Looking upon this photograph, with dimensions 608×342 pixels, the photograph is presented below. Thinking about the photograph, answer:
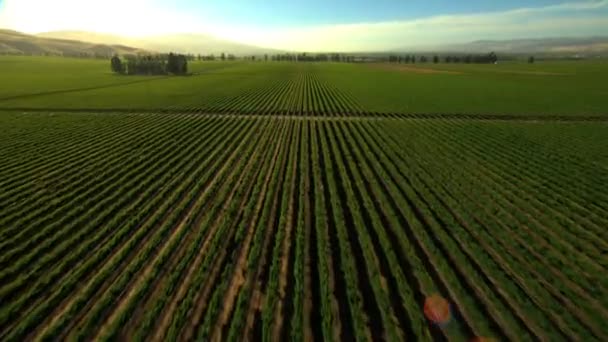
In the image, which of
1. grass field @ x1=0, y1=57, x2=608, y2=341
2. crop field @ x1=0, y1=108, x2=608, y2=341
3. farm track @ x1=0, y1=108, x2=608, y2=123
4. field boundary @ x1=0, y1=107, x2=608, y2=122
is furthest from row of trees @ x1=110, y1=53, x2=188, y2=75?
crop field @ x1=0, y1=108, x2=608, y2=341

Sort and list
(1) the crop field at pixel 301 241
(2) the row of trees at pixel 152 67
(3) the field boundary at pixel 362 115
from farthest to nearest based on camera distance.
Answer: (2) the row of trees at pixel 152 67 < (3) the field boundary at pixel 362 115 < (1) the crop field at pixel 301 241

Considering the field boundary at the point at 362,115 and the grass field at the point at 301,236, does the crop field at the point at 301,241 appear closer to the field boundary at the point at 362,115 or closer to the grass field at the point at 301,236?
the grass field at the point at 301,236

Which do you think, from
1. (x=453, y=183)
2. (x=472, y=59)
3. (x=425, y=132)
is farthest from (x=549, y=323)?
(x=472, y=59)

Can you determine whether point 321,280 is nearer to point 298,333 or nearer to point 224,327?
point 298,333

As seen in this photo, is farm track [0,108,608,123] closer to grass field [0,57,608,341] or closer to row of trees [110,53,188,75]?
grass field [0,57,608,341]

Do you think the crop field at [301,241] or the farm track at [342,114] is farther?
the farm track at [342,114]

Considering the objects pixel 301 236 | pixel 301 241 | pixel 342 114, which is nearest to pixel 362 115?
pixel 342 114

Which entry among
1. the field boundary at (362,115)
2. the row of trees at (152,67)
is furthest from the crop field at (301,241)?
the row of trees at (152,67)
